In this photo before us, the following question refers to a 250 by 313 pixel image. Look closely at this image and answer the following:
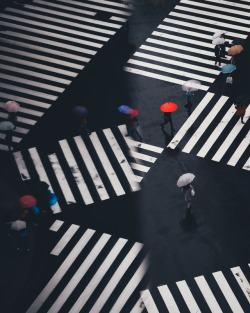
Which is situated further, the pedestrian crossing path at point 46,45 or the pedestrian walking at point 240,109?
the pedestrian crossing path at point 46,45

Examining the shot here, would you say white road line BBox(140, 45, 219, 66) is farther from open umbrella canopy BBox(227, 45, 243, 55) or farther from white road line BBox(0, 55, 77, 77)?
white road line BBox(0, 55, 77, 77)

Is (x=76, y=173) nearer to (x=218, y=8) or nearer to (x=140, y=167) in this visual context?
(x=140, y=167)

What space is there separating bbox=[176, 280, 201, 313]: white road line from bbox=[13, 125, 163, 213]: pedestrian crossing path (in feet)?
13.9

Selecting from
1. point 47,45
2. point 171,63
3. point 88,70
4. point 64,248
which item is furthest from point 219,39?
point 64,248

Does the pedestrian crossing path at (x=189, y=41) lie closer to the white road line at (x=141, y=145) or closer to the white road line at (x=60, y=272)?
the white road line at (x=141, y=145)

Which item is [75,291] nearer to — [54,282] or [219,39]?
Result: [54,282]

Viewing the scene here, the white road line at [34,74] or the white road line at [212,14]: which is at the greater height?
the white road line at [212,14]

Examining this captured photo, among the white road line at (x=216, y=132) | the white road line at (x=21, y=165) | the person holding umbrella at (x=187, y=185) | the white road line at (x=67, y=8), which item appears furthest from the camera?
the white road line at (x=67, y=8)

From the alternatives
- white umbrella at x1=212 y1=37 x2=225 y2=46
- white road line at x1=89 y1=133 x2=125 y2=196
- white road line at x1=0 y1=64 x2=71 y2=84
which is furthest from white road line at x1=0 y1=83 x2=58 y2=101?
white umbrella at x1=212 y1=37 x2=225 y2=46

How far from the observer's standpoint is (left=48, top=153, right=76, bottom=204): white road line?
2377 centimetres

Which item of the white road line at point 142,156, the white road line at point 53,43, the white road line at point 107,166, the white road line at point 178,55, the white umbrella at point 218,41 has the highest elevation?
the white umbrella at point 218,41

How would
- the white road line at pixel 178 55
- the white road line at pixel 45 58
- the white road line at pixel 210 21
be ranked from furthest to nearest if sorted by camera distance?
the white road line at pixel 210 21 < the white road line at pixel 45 58 < the white road line at pixel 178 55

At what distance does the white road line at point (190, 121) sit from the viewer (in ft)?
83.2

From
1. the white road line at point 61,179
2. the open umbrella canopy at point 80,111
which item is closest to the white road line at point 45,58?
the open umbrella canopy at point 80,111
